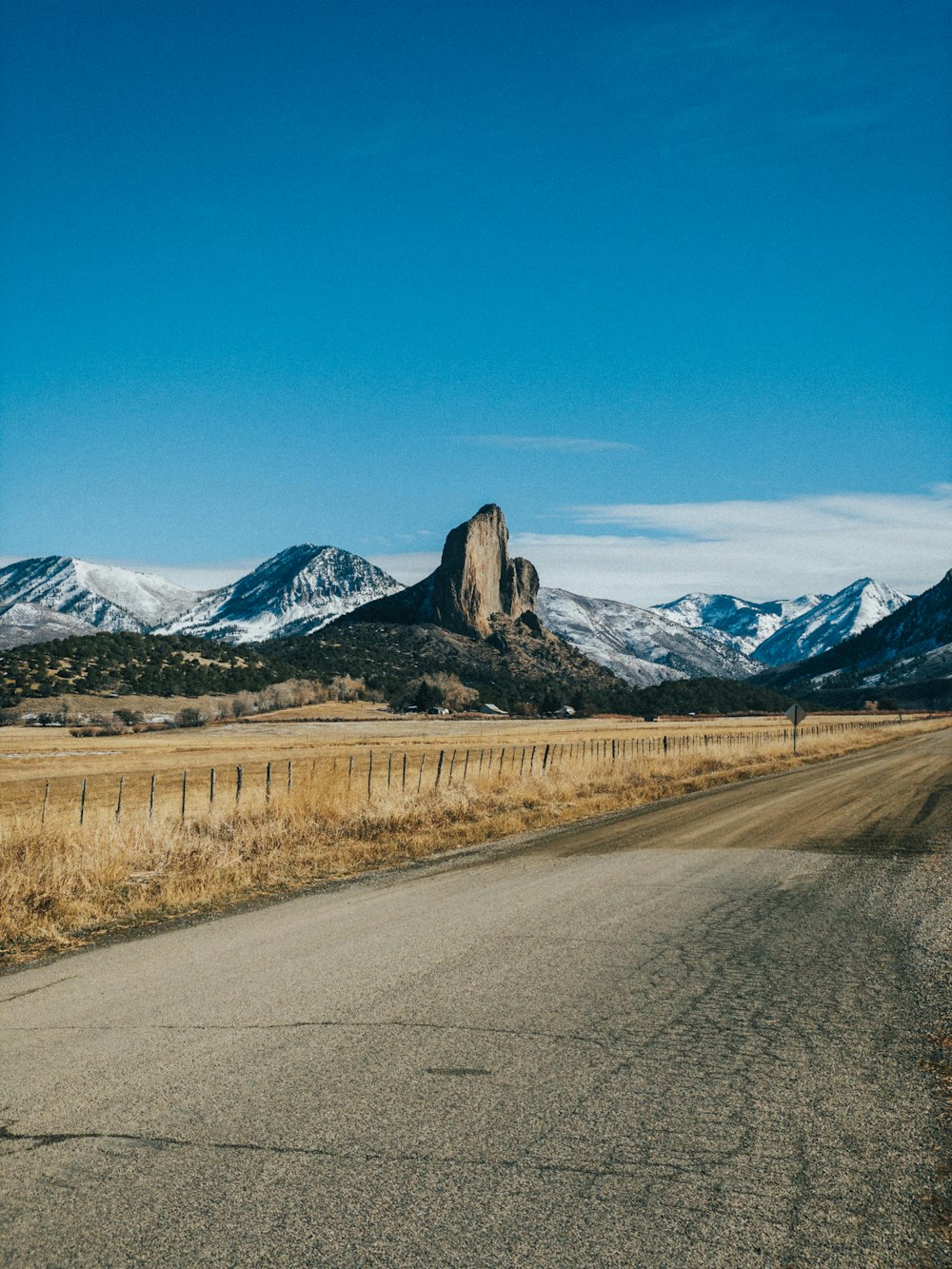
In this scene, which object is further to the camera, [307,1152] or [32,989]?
[32,989]

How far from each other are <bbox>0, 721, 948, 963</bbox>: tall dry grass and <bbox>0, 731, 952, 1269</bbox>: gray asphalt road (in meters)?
1.48

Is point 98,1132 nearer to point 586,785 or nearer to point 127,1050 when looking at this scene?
point 127,1050

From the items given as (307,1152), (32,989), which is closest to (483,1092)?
(307,1152)

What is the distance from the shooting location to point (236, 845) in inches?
586

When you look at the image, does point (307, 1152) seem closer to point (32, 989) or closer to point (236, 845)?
point (32, 989)

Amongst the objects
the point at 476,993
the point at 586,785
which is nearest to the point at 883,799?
the point at 586,785

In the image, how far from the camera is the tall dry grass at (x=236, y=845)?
10375mm

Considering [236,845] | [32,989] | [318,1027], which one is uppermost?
[318,1027]

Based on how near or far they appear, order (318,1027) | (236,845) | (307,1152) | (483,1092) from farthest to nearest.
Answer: (236,845)
(318,1027)
(483,1092)
(307,1152)

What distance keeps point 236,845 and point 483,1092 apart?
34.8 feet

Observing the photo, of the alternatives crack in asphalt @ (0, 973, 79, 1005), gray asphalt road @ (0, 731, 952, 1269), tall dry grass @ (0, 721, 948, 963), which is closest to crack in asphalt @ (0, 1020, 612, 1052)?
gray asphalt road @ (0, 731, 952, 1269)

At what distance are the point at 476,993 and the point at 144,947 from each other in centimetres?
363

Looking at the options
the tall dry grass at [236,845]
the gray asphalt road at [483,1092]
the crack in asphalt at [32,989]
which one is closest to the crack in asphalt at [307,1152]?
the gray asphalt road at [483,1092]

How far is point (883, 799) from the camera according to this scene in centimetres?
2448
